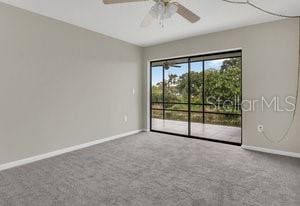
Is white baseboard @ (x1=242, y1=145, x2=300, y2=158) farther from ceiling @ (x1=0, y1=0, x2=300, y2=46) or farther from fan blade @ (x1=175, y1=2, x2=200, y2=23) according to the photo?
fan blade @ (x1=175, y1=2, x2=200, y2=23)

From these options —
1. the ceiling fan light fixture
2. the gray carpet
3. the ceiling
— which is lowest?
the gray carpet

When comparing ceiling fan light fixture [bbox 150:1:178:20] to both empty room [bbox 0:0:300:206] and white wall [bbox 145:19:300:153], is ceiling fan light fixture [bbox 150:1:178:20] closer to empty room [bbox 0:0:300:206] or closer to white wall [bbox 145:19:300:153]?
empty room [bbox 0:0:300:206]

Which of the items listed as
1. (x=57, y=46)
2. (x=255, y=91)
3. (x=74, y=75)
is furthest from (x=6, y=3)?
(x=255, y=91)

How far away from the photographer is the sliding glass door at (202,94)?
14.8 feet

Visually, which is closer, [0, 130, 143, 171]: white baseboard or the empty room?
the empty room

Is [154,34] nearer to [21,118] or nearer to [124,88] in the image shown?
[124,88]

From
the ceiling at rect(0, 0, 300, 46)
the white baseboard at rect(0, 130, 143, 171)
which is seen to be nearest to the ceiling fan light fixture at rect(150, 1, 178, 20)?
the ceiling at rect(0, 0, 300, 46)

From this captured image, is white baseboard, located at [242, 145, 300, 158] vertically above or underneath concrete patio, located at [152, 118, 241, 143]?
underneath

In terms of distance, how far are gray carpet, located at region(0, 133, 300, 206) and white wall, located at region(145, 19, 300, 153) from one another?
407mm

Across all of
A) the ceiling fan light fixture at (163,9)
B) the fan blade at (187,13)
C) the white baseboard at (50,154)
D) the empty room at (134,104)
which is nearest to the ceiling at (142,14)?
the empty room at (134,104)

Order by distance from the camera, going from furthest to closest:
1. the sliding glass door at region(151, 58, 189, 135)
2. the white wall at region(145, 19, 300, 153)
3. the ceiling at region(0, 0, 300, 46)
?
1. the sliding glass door at region(151, 58, 189, 135)
2. the white wall at region(145, 19, 300, 153)
3. the ceiling at region(0, 0, 300, 46)

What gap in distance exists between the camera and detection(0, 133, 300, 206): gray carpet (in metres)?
1.97

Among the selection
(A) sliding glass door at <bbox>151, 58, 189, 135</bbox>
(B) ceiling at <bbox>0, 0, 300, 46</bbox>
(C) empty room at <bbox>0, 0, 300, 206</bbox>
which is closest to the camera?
(C) empty room at <bbox>0, 0, 300, 206</bbox>

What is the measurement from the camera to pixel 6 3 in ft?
8.98
